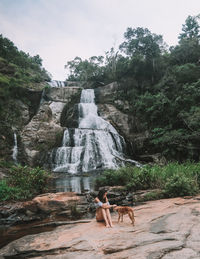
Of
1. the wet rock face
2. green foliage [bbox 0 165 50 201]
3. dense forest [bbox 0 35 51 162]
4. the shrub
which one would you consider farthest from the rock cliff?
green foliage [bbox 0 165 50 201]

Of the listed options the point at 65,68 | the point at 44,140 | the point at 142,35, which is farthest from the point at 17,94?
the point at 65,68

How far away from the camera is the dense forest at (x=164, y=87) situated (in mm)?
17025

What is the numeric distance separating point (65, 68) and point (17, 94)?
2909 cm

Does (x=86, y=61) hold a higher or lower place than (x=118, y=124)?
higher

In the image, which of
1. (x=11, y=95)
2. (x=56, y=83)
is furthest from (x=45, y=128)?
(x=56, y=83)

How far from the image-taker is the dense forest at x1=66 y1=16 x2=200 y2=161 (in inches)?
670

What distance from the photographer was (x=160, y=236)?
2889mm

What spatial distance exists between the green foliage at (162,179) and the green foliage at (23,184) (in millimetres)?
3164

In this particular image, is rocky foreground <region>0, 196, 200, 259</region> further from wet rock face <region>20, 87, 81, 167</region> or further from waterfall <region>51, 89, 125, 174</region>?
wet rock face <region>20, 87, 81, 167</region>

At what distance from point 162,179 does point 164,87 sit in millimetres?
17877

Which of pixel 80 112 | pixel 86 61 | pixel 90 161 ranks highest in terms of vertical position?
pixel 86 61

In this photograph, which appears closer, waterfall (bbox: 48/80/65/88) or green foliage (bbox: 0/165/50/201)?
green foliage (bbox: 0/165/50/201)

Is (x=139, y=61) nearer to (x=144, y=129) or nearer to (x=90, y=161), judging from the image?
(x=144, y=129)

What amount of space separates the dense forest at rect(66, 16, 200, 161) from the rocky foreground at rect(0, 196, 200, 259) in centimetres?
1401
